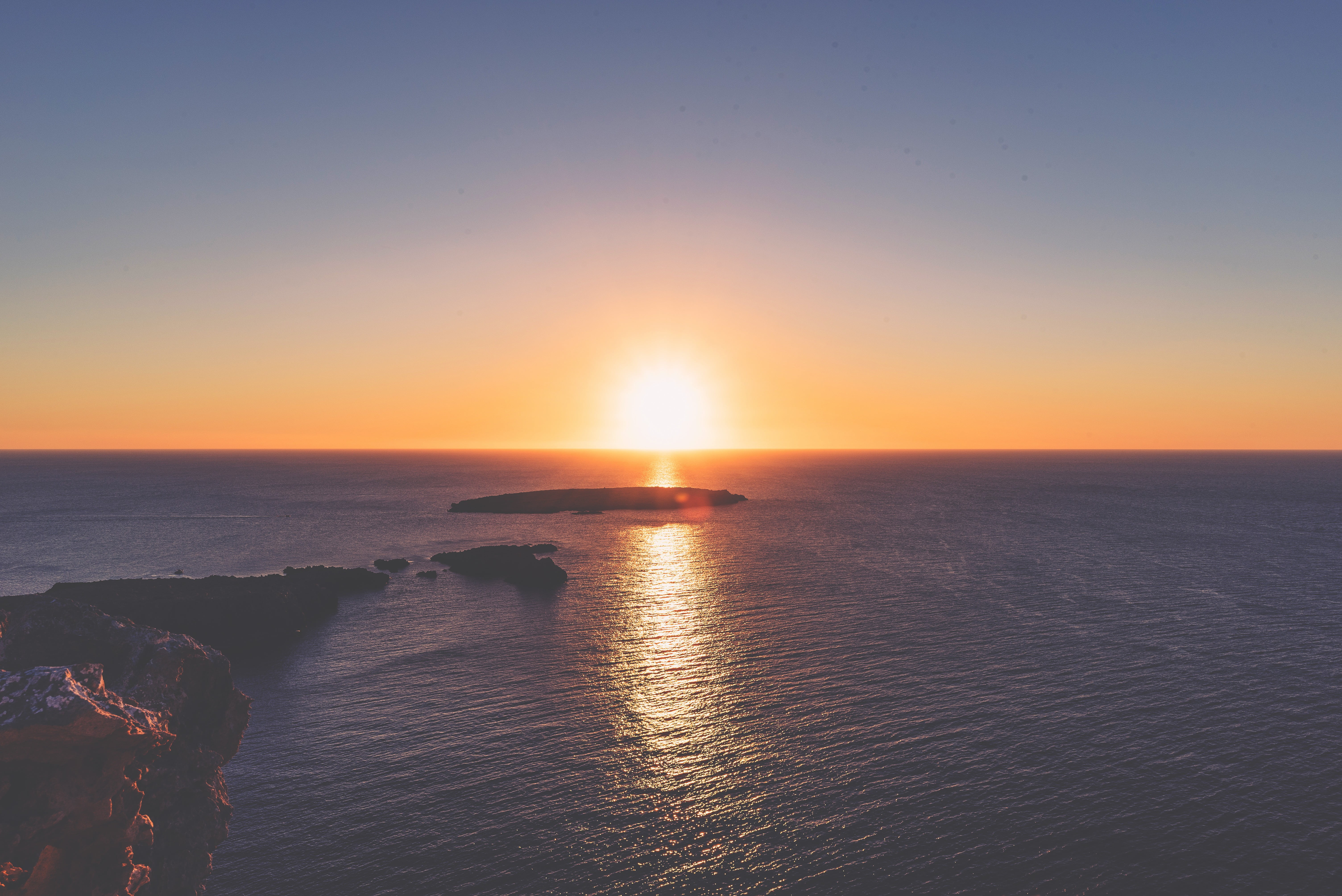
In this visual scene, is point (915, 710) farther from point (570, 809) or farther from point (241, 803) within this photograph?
point (241, 803)

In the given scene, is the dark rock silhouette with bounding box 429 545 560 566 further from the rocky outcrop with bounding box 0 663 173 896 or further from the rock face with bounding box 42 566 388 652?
the rocky outcrop with bounding box 0 663 173 896

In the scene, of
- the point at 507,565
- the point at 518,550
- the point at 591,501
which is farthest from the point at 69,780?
the point at 591,501

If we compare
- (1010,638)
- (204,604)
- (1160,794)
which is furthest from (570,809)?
(204,604)

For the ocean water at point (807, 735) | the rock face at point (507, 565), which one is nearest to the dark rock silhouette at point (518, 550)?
the rock face at point (507, 565)

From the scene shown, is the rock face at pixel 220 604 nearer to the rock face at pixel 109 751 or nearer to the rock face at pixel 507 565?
the rock face at pixel 507 565

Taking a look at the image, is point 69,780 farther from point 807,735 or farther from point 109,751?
point 807,735
